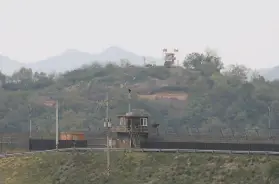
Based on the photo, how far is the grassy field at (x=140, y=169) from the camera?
66625mm

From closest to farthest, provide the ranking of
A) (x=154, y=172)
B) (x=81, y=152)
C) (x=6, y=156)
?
(x=154, y=172) < (x=81, y=152) < (x=6, y=156)

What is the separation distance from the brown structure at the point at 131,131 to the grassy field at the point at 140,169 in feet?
22.4

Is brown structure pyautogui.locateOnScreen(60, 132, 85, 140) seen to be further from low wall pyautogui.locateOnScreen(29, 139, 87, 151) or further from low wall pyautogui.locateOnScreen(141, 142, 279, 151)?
low wall pyautogui.locateOnScreen(141, 142, 279, 151)

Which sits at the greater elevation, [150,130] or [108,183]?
[150,130]

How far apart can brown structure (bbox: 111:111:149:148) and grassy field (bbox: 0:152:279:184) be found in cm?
682

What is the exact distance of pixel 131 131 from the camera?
85.4 m

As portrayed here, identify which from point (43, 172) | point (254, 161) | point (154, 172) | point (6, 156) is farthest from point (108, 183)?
point (6, 156)

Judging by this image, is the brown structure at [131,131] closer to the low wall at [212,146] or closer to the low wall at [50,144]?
the low wall at [212,146]

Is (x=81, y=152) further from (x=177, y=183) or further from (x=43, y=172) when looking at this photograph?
(x=177, y=183)

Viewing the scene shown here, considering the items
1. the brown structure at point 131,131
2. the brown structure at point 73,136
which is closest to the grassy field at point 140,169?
the brown structure at point 131,131

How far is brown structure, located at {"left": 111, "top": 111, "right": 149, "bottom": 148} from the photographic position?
8544 cm

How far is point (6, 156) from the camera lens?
8681 centimetres

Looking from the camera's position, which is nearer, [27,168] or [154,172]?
[154,172]

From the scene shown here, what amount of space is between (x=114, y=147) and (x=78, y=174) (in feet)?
35.5
